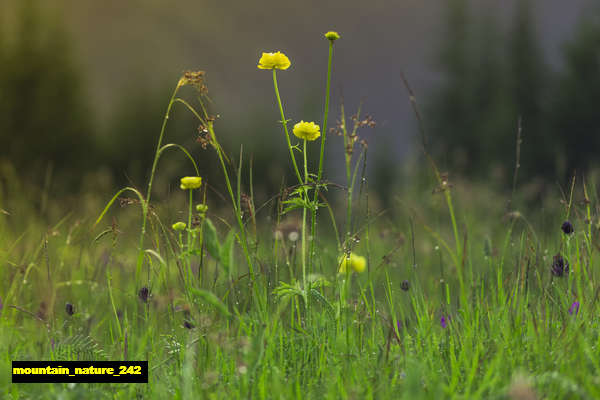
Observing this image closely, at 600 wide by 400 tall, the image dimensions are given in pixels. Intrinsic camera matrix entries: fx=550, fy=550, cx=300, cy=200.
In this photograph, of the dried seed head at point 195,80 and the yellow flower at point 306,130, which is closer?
the dried seed head at point 195,80

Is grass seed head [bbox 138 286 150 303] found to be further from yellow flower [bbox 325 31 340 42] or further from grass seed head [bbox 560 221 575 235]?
grass seed head [bbox 560 221 575 235]

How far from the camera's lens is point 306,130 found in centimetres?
246

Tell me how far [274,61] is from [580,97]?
86.1ft

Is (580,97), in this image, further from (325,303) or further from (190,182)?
(190,182)

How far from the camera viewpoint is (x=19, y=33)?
20.0 m

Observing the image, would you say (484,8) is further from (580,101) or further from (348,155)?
(348,155)

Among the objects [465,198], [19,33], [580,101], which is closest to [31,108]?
[19,33]

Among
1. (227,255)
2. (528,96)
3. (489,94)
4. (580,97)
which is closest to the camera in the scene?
(227,255)

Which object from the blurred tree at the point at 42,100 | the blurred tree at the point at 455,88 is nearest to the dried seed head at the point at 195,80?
the blurred tree at the point at 42,100

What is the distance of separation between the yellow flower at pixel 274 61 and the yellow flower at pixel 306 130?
0.28m

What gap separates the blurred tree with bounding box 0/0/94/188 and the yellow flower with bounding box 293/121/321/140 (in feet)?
59.3

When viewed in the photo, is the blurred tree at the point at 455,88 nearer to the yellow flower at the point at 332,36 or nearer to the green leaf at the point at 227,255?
the yellow flower at the point at 332,36

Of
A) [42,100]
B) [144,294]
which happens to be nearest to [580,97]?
[42,100]

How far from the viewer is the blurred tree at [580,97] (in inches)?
958
